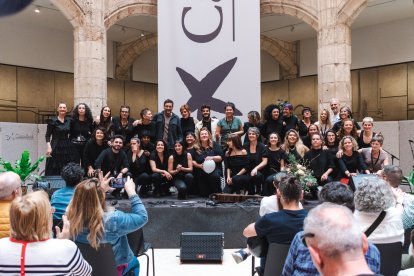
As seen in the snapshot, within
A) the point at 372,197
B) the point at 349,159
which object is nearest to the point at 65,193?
the point at 372,197

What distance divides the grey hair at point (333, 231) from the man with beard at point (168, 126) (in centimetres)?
624

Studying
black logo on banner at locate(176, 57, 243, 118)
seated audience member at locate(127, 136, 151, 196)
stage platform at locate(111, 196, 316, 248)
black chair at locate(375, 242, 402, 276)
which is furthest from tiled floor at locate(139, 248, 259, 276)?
black logo on banner at locate(176, 57, 243, 118)

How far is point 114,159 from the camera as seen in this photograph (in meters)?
7.04

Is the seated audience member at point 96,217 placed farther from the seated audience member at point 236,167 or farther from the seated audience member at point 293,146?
the seated audience member at point 293,146

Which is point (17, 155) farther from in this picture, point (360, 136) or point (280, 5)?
point (360, 136)

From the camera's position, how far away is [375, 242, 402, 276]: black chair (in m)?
2.77

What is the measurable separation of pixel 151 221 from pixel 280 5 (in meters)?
7.10

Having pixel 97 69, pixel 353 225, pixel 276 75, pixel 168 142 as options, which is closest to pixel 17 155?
pixel 97 69

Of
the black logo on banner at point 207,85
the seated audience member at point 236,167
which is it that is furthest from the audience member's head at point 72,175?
the black logo on banner at point 207,85

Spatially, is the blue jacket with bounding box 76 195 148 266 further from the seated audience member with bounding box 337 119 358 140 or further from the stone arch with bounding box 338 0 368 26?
the stone arch with bounding box 338 0 368 26

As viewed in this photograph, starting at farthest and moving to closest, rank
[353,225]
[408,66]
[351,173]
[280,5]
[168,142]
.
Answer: [408,66] < [280,5] < [168,142] < [351,173] < [353,225]

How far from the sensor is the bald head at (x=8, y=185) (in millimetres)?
2676

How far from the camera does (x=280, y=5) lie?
1126 cm

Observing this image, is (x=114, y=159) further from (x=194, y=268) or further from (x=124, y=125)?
(x=194, y=268)
